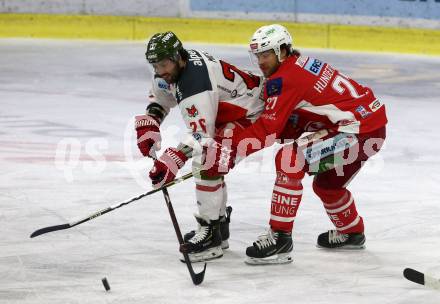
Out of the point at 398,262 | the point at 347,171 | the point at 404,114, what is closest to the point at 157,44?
the point at 347,171

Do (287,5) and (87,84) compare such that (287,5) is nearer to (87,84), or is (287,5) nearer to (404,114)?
(87,84)

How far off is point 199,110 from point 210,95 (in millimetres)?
95

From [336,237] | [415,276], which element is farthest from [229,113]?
[415,276]

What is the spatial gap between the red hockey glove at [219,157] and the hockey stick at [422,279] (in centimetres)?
91

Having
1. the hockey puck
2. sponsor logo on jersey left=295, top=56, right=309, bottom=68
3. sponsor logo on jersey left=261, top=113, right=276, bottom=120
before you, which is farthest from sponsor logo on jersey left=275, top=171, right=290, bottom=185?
the hockey puck

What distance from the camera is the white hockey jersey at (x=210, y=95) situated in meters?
4.36

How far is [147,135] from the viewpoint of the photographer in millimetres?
4695

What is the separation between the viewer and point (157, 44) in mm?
4328

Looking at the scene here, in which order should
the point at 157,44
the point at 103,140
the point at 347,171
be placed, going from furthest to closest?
1. the point at 103,140
2. the point at 347,171
3. the point at 157,44

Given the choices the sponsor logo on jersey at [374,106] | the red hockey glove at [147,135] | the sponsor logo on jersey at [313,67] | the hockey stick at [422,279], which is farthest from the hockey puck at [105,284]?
the sponsor logo on jersey at [374,106]

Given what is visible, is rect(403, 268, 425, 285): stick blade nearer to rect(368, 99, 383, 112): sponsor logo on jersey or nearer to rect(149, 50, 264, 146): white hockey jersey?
rect(368, 99, 383, 112): sponsor logo on jersey

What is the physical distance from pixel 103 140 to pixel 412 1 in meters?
6.28

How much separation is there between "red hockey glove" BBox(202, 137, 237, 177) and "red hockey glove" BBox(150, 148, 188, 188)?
11cm

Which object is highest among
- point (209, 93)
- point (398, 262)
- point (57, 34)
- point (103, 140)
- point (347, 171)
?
point (209, 93)
